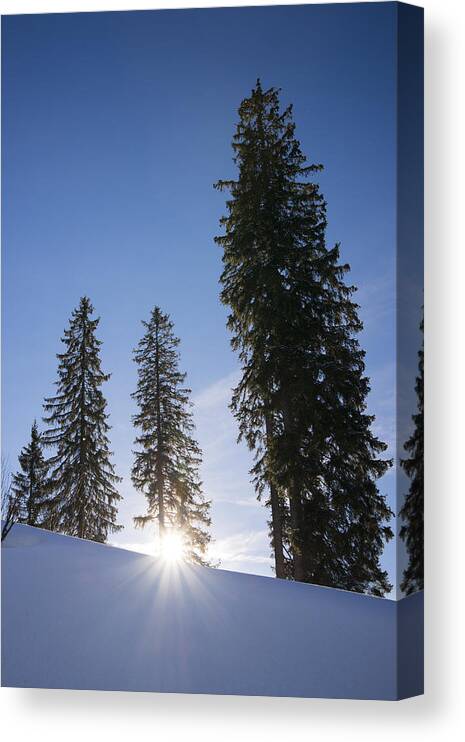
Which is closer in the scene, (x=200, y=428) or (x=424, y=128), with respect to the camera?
(x=424, y=128)

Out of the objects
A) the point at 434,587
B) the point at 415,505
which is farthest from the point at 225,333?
the point at 434,587

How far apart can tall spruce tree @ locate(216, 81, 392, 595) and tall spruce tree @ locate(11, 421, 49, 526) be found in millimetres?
2763

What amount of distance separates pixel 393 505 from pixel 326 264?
2922 millimetres

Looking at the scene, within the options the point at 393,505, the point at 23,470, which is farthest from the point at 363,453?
the point at 23,470

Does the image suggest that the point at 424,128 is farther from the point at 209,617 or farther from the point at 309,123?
the point at 209,617

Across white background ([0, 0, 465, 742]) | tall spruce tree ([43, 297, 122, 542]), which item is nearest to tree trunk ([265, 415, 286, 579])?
white background ([0, 0, 465, 742])

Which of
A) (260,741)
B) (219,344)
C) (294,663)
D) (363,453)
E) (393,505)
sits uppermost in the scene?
(219,344)

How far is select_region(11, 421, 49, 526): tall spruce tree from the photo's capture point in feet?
32.4

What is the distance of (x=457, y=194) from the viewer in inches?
321

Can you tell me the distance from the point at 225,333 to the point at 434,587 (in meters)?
3.74

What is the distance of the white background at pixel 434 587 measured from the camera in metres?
7.77

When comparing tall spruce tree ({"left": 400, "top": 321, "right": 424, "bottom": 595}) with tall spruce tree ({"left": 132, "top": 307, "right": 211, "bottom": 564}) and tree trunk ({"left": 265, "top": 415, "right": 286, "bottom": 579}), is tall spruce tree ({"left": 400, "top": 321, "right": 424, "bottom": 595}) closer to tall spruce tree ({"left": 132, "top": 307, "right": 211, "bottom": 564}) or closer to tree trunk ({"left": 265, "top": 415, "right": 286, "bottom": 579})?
tree trunk ({"left": 265, "top": 415, "right": 286, "bottom": 579})

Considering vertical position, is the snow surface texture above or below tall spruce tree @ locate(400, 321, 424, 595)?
below

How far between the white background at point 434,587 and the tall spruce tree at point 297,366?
67cm
